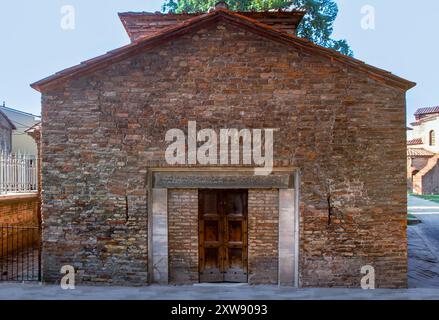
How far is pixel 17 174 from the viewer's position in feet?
37.7

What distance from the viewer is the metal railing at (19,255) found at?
8.05m

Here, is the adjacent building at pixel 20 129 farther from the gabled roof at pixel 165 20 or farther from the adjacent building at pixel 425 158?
the adjacent building at pixel 425 158

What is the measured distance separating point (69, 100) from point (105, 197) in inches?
85.9

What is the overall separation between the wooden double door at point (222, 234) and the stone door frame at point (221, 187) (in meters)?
0.38

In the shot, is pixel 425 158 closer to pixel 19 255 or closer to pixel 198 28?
pixel 198 28

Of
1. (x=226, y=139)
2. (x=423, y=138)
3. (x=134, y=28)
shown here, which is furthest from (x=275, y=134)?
(x=423, y=138)

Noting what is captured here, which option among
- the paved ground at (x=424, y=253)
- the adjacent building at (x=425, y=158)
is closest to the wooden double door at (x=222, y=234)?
the paved ground at (x=424, y=253)

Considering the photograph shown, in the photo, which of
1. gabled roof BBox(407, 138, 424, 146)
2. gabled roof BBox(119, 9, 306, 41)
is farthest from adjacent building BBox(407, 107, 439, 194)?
gabled roof BBox(119, 9, 306, 41)

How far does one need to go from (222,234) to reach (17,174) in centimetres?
779

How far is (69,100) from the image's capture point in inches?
291

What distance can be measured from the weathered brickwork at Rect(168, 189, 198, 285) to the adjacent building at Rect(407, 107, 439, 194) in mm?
32482

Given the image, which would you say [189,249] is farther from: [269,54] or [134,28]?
[134,28]

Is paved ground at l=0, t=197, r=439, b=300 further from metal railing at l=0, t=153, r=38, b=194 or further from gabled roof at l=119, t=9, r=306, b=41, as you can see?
gabled roof at l=119, t=9, r=306, b=41

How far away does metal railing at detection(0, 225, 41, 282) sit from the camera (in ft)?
26.4
